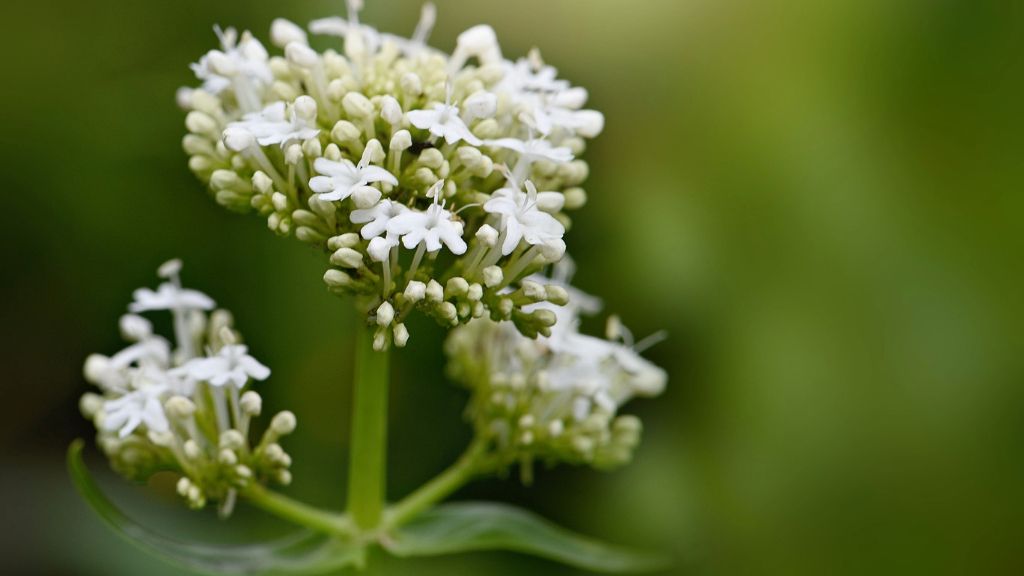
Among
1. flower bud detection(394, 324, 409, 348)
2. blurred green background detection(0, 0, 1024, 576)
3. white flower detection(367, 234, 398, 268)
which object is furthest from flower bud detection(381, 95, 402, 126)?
blurred green background detection(0, 0, 1024, 576)

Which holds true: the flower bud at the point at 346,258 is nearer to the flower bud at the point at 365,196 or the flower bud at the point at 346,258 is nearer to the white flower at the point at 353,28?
the flower bud at the point at 365,196

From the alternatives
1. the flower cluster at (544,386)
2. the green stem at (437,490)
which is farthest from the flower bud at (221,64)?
the green stem at (437,490)

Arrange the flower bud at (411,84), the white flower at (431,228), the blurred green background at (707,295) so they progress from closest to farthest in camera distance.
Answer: the white flower at (431,228) < the flower bud at (411,84) < the blurred green background at (707,295)

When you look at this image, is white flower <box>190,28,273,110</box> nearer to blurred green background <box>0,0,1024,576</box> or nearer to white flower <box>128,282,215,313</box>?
white flower <box>128,282,215,313</box>

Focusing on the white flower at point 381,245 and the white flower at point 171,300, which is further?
the white flower at point 171,300

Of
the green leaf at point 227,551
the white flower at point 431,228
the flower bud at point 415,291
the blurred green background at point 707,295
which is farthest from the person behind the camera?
the blurred green background at point 707,295

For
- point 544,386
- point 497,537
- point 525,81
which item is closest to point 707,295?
point 544,386

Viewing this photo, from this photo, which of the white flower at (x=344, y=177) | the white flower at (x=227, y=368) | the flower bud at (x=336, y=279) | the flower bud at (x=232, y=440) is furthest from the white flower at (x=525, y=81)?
the flower bud at (x=232, y=440)

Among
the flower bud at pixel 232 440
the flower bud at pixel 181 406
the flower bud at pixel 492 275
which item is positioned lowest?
the flower bud at pixel 232 440

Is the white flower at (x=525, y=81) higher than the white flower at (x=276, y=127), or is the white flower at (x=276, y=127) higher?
the white flower at (x=525, y=81)
